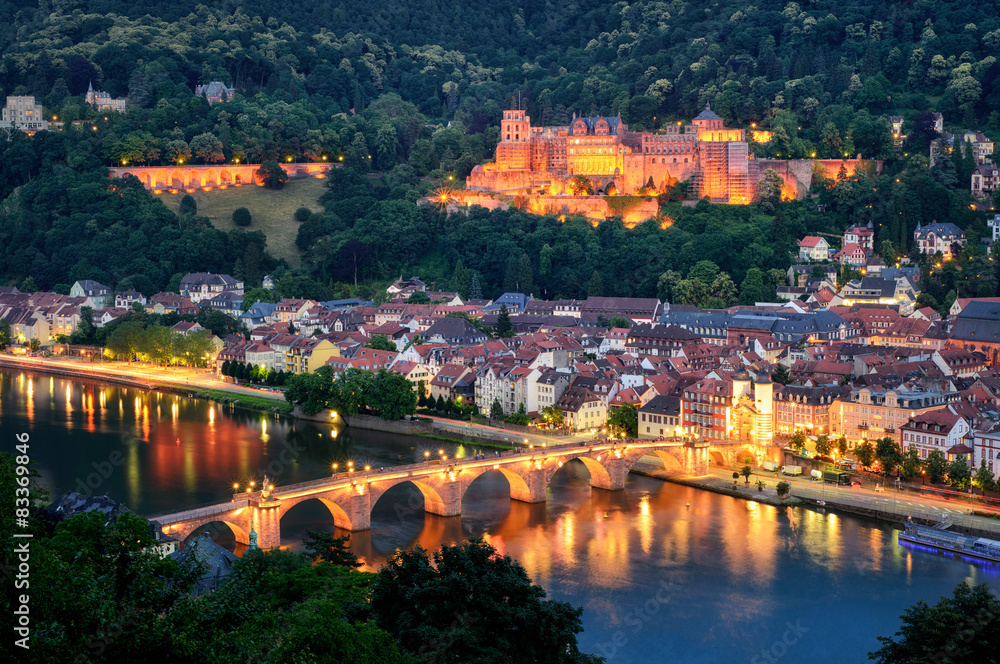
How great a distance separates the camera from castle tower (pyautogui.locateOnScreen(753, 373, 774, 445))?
3043 cm

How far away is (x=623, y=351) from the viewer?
1639 inches

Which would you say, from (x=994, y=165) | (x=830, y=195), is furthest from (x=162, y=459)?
(x=994, y=165)

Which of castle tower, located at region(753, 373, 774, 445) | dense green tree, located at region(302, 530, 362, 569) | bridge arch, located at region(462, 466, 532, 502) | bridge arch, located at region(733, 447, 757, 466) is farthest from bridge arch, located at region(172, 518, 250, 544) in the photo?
castle tower, located at region(753, 373, 774, 445)

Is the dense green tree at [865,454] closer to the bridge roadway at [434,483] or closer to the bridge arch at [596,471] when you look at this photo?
the bridge roadway at [434,483]

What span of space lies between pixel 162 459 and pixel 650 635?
15.5m

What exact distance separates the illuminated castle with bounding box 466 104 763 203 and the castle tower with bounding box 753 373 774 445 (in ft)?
75.9

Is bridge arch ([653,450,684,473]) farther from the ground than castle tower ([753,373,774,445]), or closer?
closer

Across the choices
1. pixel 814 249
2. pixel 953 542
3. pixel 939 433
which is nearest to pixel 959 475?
pixel 939 433

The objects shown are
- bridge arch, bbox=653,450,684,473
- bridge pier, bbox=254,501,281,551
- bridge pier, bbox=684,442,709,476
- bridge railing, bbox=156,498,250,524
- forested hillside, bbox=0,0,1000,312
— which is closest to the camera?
bridge railing, bbox=156,498,250,524

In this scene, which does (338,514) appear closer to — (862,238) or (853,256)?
(853,256)

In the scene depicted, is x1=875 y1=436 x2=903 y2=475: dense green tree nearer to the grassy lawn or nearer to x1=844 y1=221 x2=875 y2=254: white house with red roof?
x1=844 y1=221 x2=875 y2=254: white house with red roof

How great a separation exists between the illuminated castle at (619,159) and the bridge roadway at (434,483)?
24786 mm

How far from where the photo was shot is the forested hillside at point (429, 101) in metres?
53.2

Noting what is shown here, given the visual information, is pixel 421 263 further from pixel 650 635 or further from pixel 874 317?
pixel 650 635
